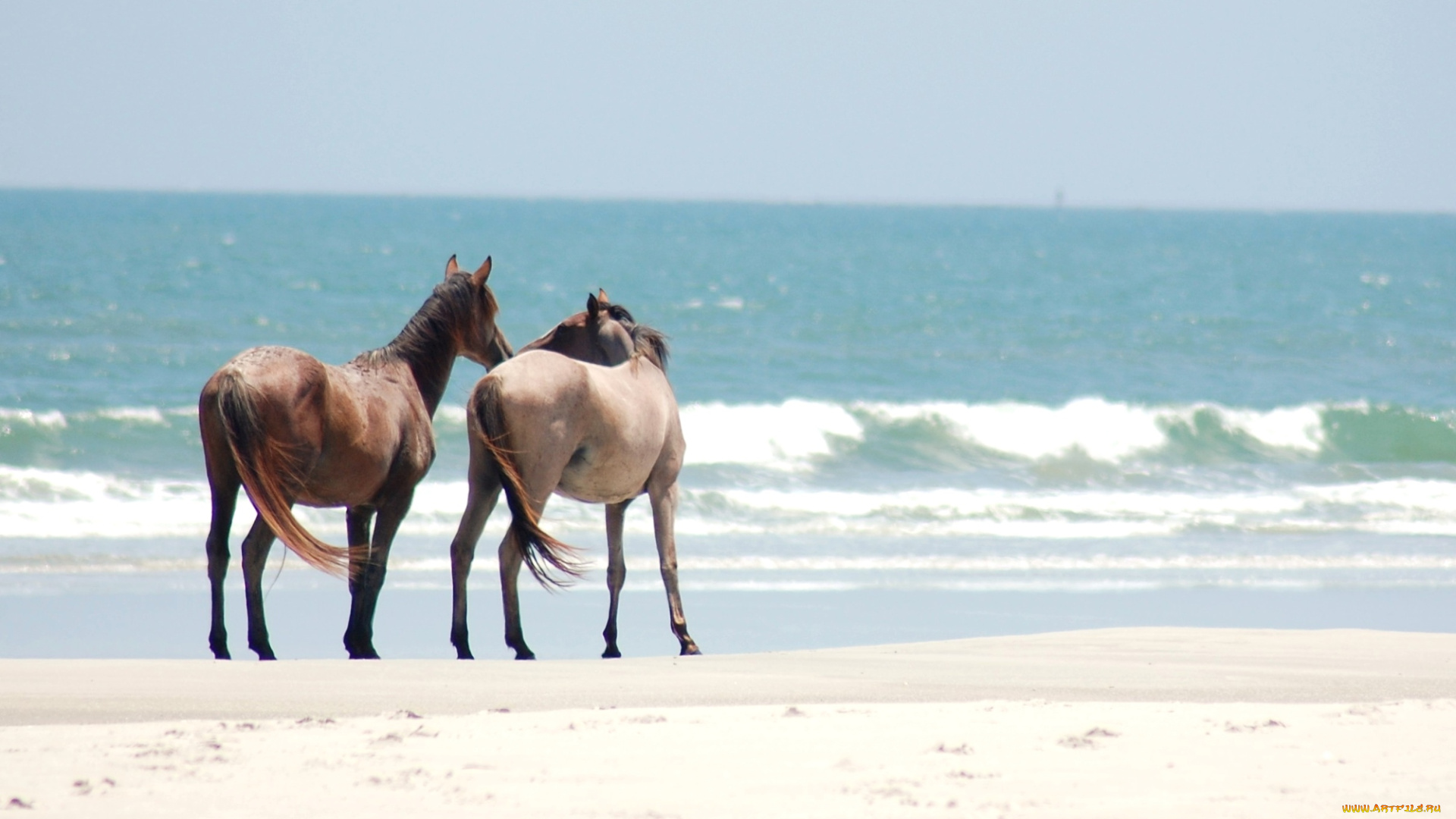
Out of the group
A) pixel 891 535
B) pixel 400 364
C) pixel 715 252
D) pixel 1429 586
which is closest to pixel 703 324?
pixel 891 535

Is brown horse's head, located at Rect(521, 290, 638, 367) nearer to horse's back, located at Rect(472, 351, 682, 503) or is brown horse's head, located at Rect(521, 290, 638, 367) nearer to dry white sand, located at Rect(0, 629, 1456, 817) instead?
horse's back, located at Rect(472, 351, 682, 503)

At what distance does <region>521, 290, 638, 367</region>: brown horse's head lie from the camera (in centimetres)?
735

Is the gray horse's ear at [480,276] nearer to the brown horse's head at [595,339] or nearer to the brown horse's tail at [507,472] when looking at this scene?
the brown horse's head at [595,339]

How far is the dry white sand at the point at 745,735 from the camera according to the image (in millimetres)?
3973

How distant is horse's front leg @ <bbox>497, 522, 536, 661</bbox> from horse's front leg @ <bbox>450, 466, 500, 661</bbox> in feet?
0.48

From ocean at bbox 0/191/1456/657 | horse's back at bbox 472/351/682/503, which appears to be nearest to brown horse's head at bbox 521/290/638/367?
horse's back at bbox 472/351/682/503

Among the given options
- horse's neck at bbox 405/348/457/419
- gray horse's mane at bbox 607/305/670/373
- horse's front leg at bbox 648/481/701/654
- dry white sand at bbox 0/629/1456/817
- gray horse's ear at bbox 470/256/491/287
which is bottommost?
dry white sand at bbox 0/629/1456/817

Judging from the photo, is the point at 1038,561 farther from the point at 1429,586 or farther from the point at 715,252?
the point at 715,252

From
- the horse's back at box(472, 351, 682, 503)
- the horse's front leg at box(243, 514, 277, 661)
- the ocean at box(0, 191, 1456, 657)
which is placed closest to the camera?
the horse's front leg at box(243, 514, 277, 661)

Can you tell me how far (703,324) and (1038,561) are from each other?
1914 cm

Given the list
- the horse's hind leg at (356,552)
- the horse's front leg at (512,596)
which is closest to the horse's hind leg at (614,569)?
the horse's front leg at (512,596)

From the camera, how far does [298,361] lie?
6.22 metres

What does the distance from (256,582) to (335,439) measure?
0.71 meters

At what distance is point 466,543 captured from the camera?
21.4ft
